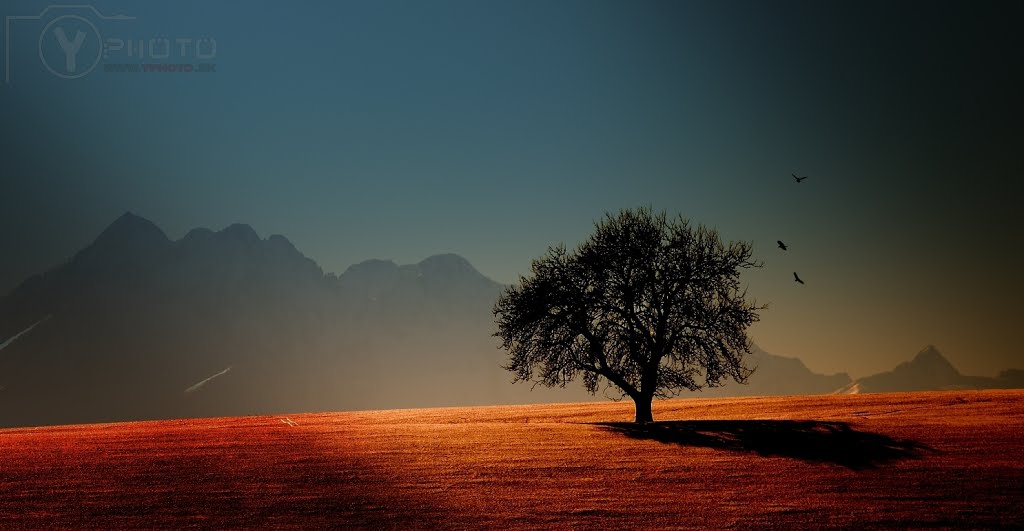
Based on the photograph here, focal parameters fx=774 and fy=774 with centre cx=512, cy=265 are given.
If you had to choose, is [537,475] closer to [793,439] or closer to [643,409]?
[793,439]

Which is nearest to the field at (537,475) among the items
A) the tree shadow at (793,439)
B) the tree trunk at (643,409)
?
the tree shadow at (793,439)

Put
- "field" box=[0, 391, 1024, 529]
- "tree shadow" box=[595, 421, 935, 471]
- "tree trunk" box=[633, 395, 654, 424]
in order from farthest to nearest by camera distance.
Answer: "tree trunk" box=[633, 395, 654, 424]
"tree shadow" box=[595, 421, 935, 471]
"field" box=[0, 391, 1024, 529]

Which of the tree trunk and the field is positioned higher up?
the tree trunk

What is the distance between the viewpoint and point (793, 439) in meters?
31.0

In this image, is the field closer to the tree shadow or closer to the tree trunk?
the tree shadow

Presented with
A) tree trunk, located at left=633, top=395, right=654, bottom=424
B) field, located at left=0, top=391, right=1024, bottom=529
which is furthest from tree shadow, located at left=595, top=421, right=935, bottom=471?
tree trunk, located at left=633, top=395, right=654, bottom=424

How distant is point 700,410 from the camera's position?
47562 millimetres

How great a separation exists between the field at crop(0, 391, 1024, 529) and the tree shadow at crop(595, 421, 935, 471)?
10 centimetres

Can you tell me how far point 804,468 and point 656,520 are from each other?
794cm

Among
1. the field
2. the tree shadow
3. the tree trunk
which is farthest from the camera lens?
the tree trunk

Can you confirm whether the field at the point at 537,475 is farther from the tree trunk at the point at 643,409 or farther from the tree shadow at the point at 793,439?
the tree trunk at the point at 643,409

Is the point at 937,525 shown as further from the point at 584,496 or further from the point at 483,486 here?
the point at 483,486

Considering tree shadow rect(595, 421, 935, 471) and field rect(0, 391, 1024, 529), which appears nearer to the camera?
field rect(0, 391, 1024, 529)

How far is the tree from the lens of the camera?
126 ft
